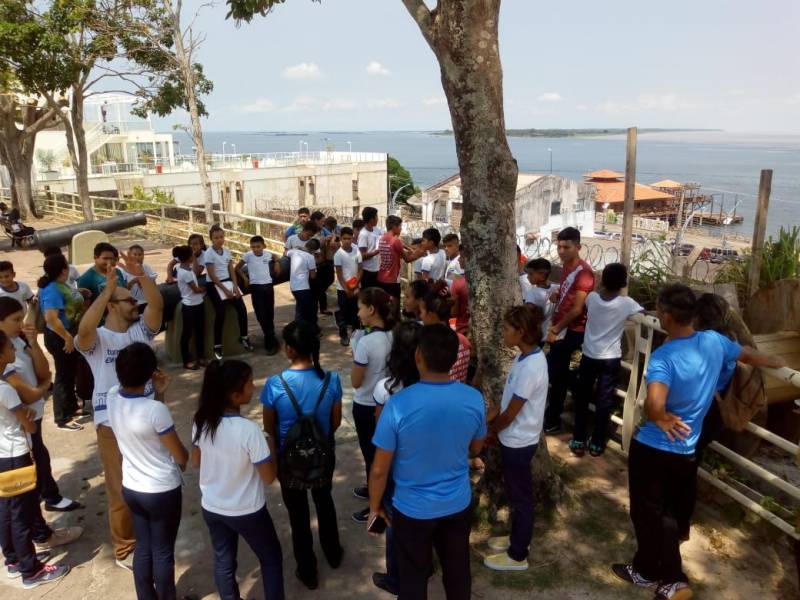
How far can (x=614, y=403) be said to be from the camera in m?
4.27

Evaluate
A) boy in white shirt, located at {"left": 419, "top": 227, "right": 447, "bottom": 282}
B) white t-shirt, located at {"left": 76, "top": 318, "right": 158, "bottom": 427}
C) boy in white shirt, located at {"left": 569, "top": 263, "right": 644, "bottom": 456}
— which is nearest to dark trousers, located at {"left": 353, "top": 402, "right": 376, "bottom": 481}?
white t-shirt, located at {"left": 76, "top": 318, "right": 158, "bottom": 427}

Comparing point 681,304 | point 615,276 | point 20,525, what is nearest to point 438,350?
point 681,304

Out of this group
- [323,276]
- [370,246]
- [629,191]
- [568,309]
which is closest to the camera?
[568,309]

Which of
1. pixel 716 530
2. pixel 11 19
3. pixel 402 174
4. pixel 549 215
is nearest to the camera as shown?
pixel 716 530

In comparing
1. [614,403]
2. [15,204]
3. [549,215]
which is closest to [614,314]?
[614,403]

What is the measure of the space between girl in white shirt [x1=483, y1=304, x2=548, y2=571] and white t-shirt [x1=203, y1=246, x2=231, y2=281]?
4.01 m

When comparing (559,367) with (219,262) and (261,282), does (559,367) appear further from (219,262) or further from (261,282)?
(219,262)

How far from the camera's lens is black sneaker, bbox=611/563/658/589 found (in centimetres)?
311

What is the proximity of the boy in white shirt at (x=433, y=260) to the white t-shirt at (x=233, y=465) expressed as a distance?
3.84 m

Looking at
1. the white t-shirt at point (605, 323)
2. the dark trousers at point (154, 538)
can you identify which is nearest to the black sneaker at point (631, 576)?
the white t-shirt at point (605, 323)

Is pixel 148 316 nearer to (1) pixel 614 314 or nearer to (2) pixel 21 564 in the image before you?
(2) pixel 21 564

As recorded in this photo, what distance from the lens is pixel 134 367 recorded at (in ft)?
8.75

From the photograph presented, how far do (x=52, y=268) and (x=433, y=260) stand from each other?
3.50 m

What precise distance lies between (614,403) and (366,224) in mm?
3803
